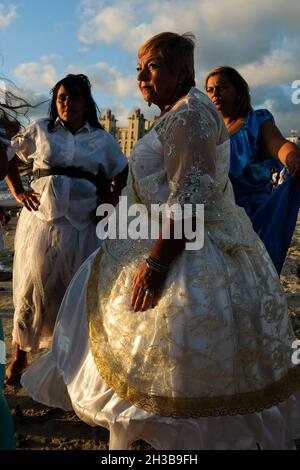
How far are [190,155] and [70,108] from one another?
69.5 inches

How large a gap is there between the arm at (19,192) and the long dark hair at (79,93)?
1.69 feet

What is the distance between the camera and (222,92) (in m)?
3.22

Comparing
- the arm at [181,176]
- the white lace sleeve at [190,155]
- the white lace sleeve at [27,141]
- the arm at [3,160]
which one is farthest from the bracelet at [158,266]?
the white lace sleeve at [27,141]

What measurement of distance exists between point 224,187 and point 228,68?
57.7 inches

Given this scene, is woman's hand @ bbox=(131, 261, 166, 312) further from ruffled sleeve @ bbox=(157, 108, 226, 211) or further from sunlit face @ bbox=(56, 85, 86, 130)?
sunlit face @ bbox=(56, 85, 86, 130)

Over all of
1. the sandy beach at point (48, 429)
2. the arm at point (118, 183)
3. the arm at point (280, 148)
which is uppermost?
the arm at point (280, 148)

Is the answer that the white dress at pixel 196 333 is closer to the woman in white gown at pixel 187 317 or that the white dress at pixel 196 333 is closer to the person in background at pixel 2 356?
the woman in white gown at pixel 187 317

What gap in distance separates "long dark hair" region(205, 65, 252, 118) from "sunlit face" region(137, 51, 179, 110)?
1.26 m

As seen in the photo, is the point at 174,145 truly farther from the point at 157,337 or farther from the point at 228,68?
the point at 228,68

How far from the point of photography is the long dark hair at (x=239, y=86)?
3.22m

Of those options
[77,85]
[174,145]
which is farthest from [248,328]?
[77,85]

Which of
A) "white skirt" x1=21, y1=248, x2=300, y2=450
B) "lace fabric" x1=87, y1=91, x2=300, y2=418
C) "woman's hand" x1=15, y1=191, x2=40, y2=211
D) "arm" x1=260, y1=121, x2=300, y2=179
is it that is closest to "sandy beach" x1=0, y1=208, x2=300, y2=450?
"white skirt" x1=21, y1=248, x2=300, y2=450

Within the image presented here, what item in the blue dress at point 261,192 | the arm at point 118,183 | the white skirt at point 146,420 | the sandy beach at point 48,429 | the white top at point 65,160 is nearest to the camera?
the white skirt at point 146,420

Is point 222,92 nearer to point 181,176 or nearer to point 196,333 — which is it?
point 181,176
